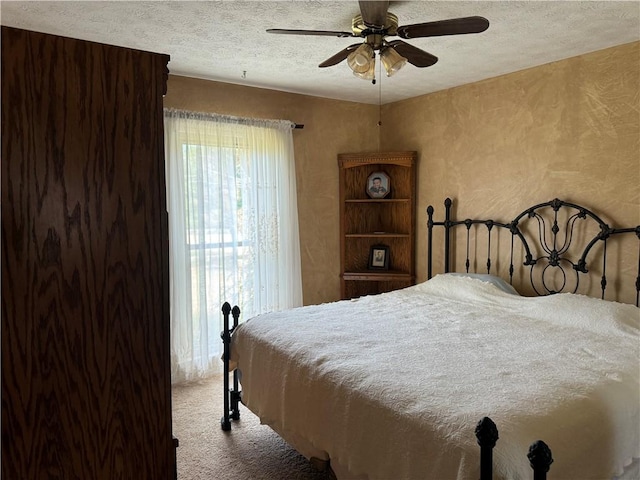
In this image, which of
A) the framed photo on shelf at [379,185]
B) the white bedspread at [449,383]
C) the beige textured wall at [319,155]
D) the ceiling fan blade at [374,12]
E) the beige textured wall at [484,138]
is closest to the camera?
the white bedspread at [449,383]

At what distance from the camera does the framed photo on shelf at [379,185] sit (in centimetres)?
442

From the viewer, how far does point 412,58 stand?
7.30ft

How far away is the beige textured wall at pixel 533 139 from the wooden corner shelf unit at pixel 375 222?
14 cm

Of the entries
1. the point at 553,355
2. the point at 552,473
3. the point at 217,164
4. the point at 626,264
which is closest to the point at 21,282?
the point at 552,473

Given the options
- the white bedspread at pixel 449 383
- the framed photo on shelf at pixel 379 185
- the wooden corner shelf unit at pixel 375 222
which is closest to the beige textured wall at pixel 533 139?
the wooden corner shelf unit at pixel 375 222

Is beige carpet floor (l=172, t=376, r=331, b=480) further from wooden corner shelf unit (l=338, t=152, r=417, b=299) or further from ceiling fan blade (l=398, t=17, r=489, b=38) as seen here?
ceiling fan blade (l=398, t=17, r=489, b=38)

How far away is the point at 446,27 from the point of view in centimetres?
196

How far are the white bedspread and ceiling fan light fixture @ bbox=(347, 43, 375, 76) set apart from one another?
1344 mm

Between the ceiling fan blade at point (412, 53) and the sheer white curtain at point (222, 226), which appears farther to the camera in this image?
the sheer white curtain at point (222, 226)

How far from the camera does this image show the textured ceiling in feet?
7.33

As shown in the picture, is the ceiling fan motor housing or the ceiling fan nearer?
the ceiling fan

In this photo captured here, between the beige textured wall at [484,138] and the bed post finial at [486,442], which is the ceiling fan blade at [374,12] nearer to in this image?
the bed post finial at [486,442]

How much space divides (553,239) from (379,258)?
5.42 ft

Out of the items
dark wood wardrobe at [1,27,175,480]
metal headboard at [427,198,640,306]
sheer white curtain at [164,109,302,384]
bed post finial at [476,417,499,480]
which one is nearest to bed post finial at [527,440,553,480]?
bed post finial at [476,417,499,480]
